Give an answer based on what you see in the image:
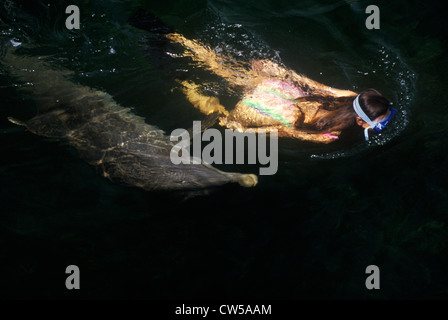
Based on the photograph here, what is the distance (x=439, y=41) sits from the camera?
6082 millimetres

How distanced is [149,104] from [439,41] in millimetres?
5747

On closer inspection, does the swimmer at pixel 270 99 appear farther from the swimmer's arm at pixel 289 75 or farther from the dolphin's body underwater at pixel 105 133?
the dolphin's body underwater at pixel 105 133

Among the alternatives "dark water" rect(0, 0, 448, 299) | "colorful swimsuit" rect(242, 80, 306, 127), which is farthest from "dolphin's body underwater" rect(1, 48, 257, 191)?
"colorful swimsuit" rect(242, 80, 306, 127)

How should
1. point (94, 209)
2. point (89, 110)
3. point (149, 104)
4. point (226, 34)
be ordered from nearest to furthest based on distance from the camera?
point (94, 209) → point (89, 110) → point (149, 104) → point (226, 34)

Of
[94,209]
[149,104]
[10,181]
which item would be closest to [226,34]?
[149,104]

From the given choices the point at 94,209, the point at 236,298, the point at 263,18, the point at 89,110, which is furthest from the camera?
the point at 263,18

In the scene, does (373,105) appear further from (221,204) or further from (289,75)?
(221,204)

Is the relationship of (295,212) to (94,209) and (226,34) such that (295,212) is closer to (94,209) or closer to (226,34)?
(94,209)

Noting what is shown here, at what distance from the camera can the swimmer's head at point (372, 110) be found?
4.10 m

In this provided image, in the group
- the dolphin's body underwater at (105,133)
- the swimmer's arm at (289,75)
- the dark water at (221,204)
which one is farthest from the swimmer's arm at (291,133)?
the dolphin's body underwater at (105,133)
